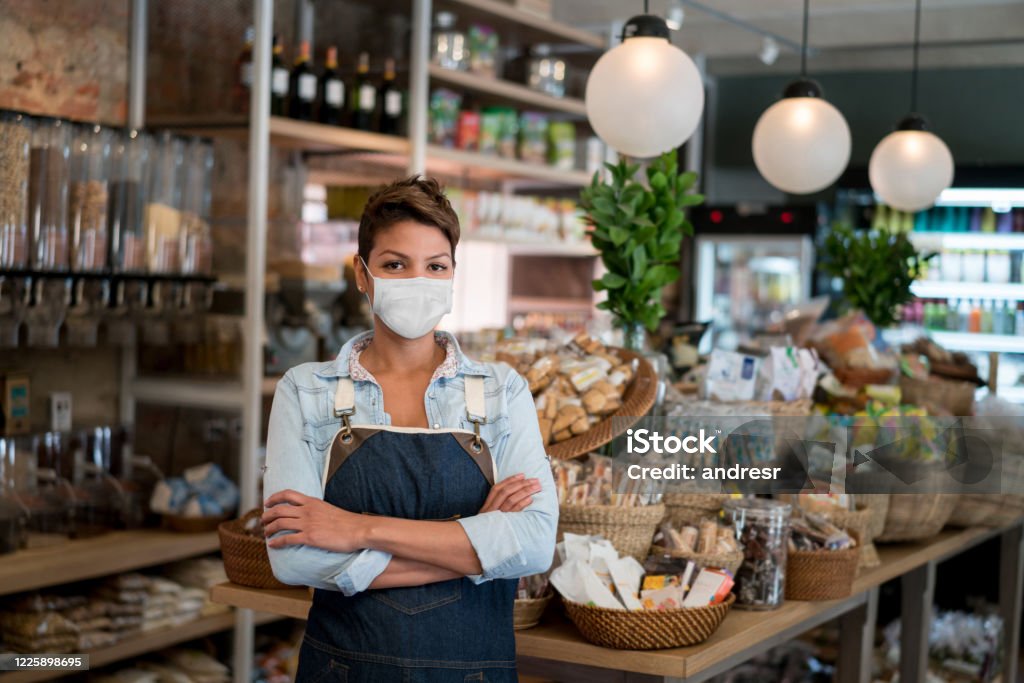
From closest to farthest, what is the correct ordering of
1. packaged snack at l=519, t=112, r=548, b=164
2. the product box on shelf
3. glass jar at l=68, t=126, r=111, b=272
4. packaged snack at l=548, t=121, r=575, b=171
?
1. glass jar at l=68, t=126, r=111, b=272
2. the product box on shelf
3. packaged snack at l=519, t=112, r=548, b=164
4. packaged snack at l=548, t=121, r=575, b=171

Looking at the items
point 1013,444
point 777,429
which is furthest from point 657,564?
point 1013,444

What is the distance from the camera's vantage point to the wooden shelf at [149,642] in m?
3.51

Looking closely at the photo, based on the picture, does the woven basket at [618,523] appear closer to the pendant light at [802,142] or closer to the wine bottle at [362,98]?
the pendant light at [802,142]

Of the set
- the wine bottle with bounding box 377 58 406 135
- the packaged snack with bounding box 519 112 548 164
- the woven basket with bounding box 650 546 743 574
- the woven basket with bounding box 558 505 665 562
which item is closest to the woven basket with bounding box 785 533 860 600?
the woven basket with bounding box 650 546 743 574

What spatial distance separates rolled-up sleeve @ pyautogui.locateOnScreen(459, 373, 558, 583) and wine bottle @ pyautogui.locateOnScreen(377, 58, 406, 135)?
10.3 ft

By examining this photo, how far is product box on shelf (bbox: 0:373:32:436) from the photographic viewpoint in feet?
12.7

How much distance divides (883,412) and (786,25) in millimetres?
5186

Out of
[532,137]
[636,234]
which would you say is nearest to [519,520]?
[636,234]

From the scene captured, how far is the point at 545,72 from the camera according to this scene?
620 cm

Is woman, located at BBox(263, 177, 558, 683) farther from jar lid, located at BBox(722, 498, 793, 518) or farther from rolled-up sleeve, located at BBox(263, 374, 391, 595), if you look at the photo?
jar lid, located at BBox(722, 498, 793, 518)

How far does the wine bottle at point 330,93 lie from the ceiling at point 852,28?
2862 mm

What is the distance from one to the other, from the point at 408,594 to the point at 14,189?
2.14 meters

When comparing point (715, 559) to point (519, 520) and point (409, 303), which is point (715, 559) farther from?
point (409, 303)

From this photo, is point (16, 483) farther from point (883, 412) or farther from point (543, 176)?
point (543, 176)
